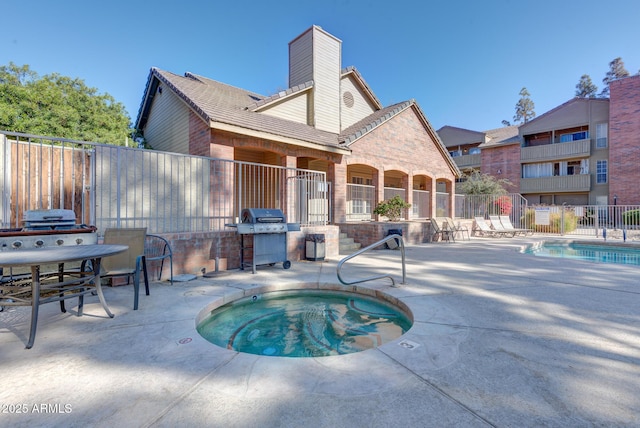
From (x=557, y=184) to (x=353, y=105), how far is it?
70.5 ft

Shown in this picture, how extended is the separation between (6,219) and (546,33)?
757 inches

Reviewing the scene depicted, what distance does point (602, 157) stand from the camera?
2261 cm

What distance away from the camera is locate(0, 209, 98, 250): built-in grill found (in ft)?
11.3

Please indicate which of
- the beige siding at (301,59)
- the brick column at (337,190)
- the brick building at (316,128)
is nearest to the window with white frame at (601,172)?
the brick building at (316,128)

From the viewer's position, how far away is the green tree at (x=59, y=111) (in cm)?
1117

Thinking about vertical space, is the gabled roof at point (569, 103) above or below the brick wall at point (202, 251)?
above

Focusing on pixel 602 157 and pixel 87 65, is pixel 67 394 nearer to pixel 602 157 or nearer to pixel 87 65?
pixel 87 65

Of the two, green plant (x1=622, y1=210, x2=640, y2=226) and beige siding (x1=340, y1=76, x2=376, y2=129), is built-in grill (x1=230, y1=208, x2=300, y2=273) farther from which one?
green plant (x1=622, y1=210, x2=640, y2=226)

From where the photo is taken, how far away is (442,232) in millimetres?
12266

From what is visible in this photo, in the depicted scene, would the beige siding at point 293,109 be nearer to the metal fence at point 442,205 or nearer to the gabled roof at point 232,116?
the gabled roof at point 232,116

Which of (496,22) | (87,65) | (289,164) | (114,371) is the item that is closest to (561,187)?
(496,22)

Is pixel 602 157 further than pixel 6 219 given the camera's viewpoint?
Yes

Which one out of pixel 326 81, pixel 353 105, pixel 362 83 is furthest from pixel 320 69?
pixel 362 83

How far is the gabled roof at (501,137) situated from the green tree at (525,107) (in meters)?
16.6
